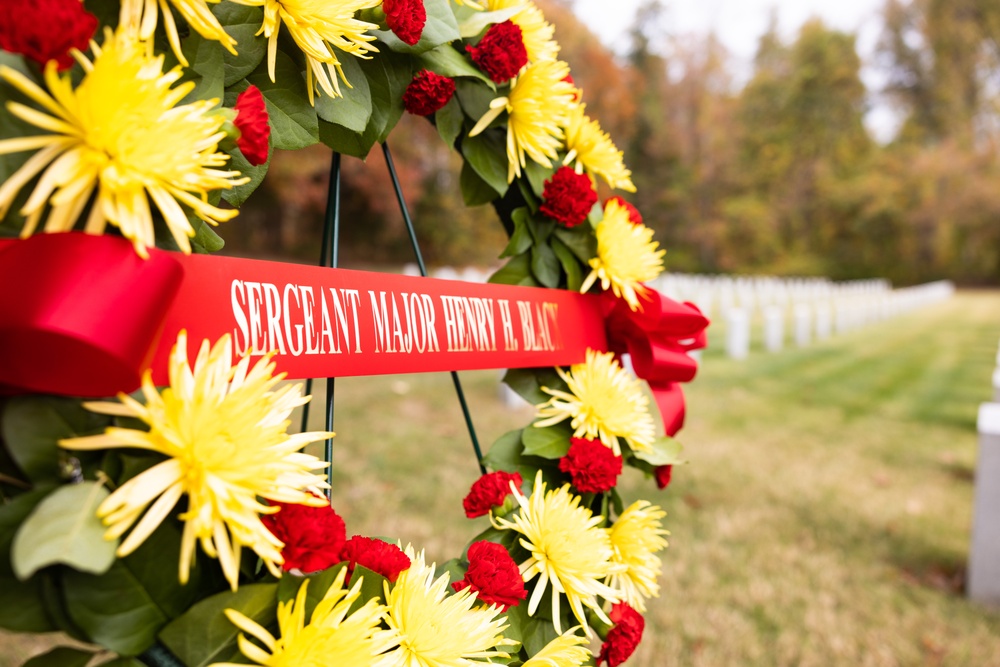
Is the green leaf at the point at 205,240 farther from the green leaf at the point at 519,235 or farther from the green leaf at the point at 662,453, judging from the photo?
the green leaf at the point at 662,453

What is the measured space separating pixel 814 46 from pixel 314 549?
4096cm

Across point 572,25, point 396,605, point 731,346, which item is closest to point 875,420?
point 731,346

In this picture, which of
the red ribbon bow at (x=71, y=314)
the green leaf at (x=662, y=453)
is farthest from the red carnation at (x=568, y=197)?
the red ribbon bow at (x=71, y=314)

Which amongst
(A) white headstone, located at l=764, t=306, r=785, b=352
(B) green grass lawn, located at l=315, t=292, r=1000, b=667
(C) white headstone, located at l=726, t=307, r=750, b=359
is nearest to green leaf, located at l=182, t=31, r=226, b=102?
(B) green grass lawn, located at l=315, t=292, r=1000, b=667

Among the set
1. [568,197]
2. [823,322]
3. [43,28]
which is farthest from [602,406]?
[823,322]

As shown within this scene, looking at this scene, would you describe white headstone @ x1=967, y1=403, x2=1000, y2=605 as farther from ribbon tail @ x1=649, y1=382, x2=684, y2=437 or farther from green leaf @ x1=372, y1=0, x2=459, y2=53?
green leaf @ x1=372, y1=0, x2=459, y2=53

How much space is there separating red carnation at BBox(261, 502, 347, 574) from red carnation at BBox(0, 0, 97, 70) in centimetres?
45

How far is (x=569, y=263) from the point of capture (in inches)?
54.0

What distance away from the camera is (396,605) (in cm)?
83

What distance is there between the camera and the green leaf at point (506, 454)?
47.6 inches

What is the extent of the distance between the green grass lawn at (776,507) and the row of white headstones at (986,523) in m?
0.10

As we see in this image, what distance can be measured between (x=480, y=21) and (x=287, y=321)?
65cm

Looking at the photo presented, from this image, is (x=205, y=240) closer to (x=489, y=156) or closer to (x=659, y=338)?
(x=489, y=156)

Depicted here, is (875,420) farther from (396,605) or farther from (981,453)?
(396,605)
